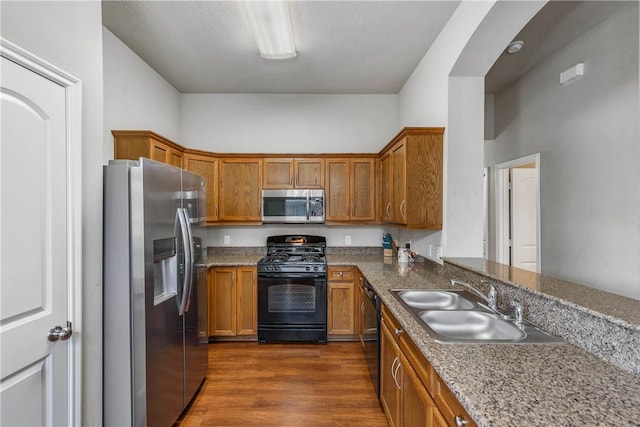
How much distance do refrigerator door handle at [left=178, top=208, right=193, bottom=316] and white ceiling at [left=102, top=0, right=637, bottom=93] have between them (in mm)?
1578

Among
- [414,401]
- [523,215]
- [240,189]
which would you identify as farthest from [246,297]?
[523,215]

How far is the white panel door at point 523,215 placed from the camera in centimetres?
380

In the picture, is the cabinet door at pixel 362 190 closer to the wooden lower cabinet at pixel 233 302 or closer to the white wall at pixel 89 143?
the wooden lower cabinet at pixel 233 302

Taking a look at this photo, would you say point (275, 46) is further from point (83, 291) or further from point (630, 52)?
point (630, 52)

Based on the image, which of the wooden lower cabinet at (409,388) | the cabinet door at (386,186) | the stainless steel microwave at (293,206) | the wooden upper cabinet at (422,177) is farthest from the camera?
the stainless steel microwave at (293,206)

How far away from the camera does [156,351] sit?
175cm

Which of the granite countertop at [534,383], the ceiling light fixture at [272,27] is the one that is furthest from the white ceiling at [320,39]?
the granite countertop at [534,383]

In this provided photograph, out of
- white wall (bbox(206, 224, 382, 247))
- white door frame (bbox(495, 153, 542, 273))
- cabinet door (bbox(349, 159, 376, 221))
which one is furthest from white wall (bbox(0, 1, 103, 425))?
white door frame (bbox(495, 153, 542, 273))

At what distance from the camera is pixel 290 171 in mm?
→ 3562

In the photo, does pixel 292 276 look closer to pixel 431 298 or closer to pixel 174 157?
pixel 431 298

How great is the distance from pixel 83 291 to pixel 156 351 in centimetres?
54

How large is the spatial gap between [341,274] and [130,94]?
2.76 m

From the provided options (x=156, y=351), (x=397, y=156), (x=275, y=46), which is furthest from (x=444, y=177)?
(x=156, y=351)

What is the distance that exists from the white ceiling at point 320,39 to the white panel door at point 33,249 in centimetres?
139
